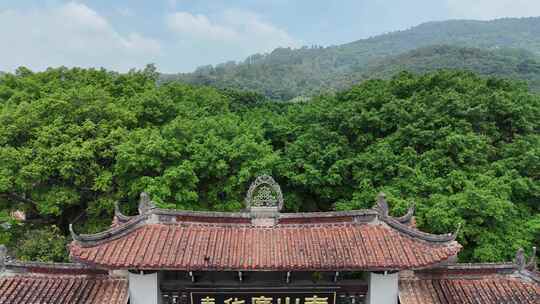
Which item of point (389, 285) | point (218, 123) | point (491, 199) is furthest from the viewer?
point (218, 123)

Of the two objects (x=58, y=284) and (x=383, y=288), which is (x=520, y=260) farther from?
(x=58, y=284)

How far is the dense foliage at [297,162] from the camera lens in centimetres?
1803

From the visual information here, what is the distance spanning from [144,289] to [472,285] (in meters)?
8.31

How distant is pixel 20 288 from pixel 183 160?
10.6 m

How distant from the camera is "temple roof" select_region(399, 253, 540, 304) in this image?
10234 mm

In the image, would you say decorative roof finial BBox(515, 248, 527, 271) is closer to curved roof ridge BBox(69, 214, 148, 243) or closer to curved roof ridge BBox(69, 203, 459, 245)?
curved roof ridge BBox(69, 203, 459, 245)

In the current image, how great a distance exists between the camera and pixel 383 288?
1045 centimetres

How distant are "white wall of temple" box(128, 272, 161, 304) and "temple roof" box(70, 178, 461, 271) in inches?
36.7

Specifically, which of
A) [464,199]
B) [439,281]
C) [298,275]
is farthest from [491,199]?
[298,275]

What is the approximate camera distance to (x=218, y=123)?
76.0 ft

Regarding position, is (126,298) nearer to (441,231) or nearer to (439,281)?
(439,281)

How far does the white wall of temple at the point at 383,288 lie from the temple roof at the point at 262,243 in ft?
3.22

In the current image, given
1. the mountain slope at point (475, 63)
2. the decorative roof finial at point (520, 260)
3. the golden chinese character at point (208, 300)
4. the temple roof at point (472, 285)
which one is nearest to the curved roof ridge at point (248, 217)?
the temple roof at point (472, 285)

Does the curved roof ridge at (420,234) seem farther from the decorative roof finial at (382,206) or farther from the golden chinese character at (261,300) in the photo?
the golden chinese character at (261,300)
